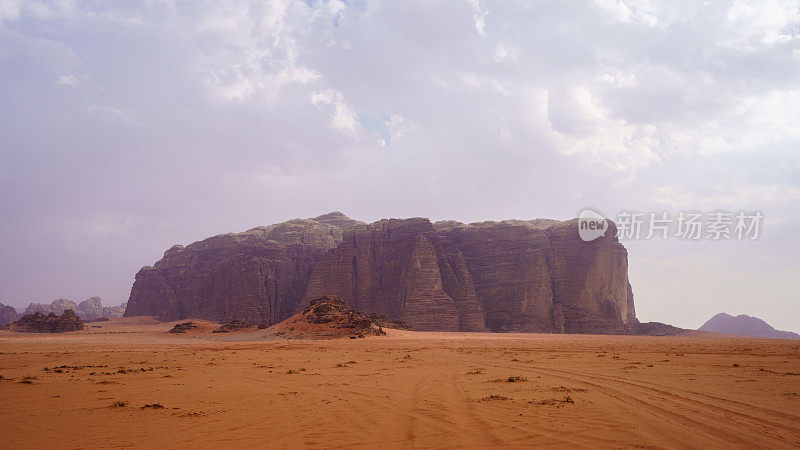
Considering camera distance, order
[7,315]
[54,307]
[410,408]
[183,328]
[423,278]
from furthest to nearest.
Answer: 1. [54,307]
2. [7,315]
3. [423,278]
4. [183,328]
5. [410,408]

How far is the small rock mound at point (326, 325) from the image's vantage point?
35.4 metres

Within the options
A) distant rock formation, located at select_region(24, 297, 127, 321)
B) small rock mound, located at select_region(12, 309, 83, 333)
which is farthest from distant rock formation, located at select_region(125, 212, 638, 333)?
distant rock formation, located at select_region(24, 297, 127, 321)

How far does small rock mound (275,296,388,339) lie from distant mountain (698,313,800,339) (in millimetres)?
114953

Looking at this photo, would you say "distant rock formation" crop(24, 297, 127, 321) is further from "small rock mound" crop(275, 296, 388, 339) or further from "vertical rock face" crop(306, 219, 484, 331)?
"small rock mound" crop(275, 296, 388, 339)

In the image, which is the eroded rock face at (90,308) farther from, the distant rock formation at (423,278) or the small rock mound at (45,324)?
the small rock mound at (45,324)

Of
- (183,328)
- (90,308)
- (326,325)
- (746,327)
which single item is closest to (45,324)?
(183,328)

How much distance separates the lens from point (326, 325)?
37.2 metres

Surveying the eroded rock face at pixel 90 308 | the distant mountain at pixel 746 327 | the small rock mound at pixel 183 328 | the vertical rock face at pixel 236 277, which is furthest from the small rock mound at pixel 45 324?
the distant mountain at pixel 746 327

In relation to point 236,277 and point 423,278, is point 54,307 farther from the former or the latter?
point 423,278

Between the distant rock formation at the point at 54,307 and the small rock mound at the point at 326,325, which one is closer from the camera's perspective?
the small rock mound at the point at 326,325

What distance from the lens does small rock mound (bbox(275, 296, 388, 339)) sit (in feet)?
116

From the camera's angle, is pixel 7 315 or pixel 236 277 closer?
pixel 7 315

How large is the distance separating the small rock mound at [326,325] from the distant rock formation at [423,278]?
28.2 metres

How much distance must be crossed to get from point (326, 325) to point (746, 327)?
136081mm
